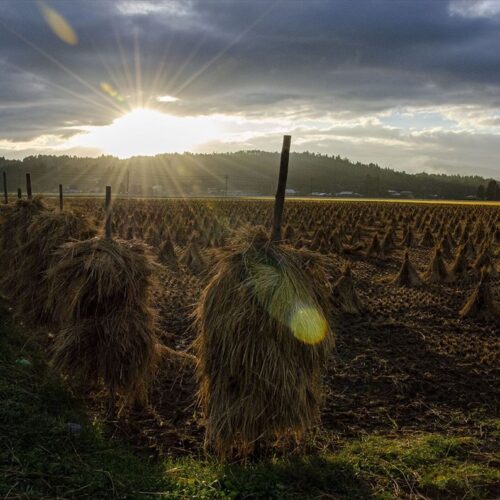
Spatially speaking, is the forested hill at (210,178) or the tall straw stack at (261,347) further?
the forested hill at (210,178)

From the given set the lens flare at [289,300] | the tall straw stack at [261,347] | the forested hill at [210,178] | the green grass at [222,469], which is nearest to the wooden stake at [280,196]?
the tall straw stack at [261,347]

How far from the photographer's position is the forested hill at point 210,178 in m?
132

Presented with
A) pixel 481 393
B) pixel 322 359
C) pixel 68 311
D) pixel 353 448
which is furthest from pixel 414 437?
pixel 68 311

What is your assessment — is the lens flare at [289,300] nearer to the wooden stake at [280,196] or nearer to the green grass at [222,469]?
the wooden stake at [280,196]

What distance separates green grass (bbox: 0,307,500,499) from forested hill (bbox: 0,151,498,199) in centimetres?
11106

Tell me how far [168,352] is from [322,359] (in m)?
3.40

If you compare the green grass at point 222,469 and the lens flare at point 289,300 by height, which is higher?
the lens flare at point 289,300

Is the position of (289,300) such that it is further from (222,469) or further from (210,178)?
(210,178)

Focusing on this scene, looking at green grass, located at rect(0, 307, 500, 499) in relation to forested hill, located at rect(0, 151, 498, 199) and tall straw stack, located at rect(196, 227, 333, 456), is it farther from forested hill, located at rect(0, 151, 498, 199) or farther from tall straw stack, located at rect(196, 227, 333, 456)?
forested hill, located at rect(0, 151, 498, 199)

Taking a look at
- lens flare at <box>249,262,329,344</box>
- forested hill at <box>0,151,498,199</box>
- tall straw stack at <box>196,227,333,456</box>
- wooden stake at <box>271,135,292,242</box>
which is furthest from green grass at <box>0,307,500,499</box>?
forested hill at <box>0,151,498,199</box>

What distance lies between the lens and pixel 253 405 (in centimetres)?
444

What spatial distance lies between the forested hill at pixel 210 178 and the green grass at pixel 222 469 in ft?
364

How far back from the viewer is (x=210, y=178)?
154m

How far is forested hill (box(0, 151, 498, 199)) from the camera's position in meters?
132
